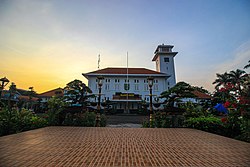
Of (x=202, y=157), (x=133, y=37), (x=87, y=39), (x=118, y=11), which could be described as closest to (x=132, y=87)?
(x=133, y=37)

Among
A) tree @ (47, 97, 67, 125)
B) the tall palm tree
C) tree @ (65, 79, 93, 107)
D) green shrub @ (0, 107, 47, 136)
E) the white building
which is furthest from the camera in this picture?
the tall palm tree

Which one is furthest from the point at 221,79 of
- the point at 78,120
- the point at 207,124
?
the point at 78,120

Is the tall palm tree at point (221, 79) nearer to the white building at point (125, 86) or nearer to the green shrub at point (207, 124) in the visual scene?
the white building at point (125, 86)

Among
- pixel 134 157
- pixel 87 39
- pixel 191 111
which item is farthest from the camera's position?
pixel 87 39

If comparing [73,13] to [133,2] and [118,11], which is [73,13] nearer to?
[118,11]

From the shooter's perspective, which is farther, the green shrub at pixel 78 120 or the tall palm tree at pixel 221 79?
the tall palm tree at pixel 221 79

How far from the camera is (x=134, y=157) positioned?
239 centimetres

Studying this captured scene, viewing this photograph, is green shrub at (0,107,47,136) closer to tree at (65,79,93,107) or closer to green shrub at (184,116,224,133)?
green shrub at (184,116,224,133)

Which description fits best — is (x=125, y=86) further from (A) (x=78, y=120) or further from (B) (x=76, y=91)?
(A) (x=78, y=120)

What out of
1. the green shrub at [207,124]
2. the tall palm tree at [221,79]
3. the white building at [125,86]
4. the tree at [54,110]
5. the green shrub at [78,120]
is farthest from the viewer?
the tall palm tree at [221,79]

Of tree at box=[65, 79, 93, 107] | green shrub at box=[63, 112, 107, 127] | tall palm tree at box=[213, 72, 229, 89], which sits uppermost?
tall palm tree at box=[213, 72, 229, 89]

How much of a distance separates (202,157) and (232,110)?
372 cm

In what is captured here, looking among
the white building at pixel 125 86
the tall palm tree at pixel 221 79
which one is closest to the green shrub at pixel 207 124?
the white building at pixel 125 86

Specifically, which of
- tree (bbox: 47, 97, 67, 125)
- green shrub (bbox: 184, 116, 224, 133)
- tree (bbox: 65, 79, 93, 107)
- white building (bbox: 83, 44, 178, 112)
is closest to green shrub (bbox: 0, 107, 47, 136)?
tree (bbox: 47, 97, 67, 125)
